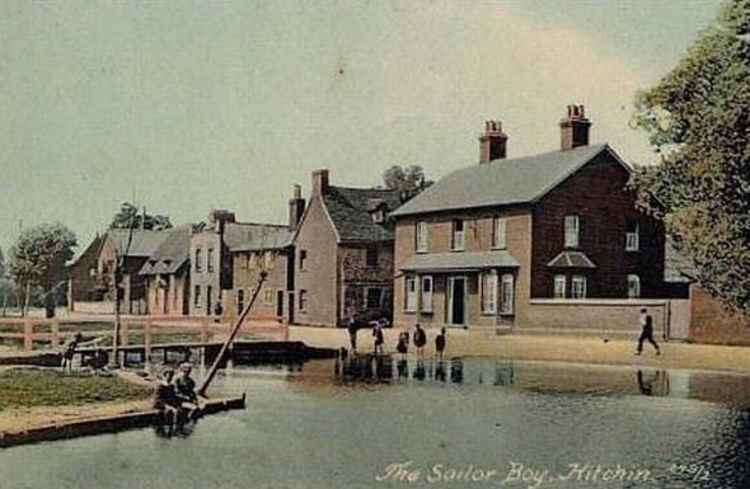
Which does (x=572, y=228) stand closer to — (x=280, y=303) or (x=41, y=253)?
(x=280, y=303)

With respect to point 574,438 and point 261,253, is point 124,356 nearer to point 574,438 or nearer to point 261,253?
point 261,253

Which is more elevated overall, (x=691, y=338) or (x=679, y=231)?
(x=679, y=231)

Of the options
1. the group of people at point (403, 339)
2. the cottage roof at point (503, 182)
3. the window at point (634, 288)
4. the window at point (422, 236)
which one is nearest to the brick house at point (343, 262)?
the group of people at point (403, 339)

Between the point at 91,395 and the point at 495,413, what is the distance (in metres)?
1.85

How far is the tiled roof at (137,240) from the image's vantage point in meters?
4.58

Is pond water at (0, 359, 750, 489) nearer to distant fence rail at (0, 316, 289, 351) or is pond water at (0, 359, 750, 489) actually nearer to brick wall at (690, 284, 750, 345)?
distant fence rail at (0, 316, 289, 351)

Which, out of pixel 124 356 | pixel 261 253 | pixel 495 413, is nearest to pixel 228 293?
pixel 261 253

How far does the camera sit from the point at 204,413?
5.49 meters

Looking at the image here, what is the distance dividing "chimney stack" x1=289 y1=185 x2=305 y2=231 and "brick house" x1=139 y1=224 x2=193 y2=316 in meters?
0.41

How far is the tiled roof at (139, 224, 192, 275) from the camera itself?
15.7ft

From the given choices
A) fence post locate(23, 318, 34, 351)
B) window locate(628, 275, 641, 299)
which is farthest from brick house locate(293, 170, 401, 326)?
window locate(628, 275, 641, 299)

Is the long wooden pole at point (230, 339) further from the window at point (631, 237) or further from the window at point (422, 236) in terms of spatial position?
the window at point (631, 237)

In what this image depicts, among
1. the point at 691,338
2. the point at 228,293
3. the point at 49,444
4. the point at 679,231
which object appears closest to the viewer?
the point at 49,444

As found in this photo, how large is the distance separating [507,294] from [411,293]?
2.45 meters
